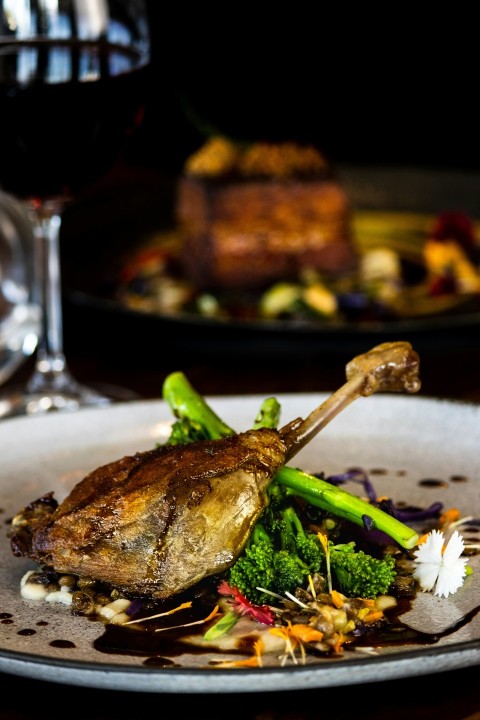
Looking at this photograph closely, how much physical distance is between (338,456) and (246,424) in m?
0.22

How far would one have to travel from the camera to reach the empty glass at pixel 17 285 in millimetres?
3285

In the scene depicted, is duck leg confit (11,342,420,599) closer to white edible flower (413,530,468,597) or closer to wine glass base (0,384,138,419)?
white edible flower (413,530,468,597)

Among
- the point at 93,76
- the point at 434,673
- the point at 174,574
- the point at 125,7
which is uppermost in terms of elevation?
the point at 125,7

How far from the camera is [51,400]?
9.25 ft

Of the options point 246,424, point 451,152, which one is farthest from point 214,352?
point 451,152

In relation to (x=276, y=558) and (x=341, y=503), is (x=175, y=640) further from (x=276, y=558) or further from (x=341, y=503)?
(x=341, y=503)

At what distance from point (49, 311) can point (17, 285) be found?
0.50 metres

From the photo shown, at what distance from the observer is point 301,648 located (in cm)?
146

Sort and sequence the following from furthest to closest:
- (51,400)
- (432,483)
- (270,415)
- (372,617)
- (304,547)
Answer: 1. (51,400)
2. (432,483)
3. (270,415)
4. (304,547)
5. (372,617)

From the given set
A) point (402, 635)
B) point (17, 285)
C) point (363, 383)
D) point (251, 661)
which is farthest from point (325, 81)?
point (251, 661)

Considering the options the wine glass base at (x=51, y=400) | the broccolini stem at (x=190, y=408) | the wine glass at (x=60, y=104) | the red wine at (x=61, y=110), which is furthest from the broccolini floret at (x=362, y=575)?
the red wine at (x=61, y=110)

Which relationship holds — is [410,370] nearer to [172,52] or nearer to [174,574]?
[174,574]

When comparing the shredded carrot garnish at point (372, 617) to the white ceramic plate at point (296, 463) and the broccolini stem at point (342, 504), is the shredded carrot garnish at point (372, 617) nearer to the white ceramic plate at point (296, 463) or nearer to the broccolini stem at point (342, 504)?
the white ceramic plate at point (296, 463)

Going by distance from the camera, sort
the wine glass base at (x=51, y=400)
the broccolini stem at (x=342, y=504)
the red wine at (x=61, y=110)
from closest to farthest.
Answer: the broccolini stem at (x=342, y=504), the red wine at (x=61, y=110), the wine glass base at (x=51, y=400)
